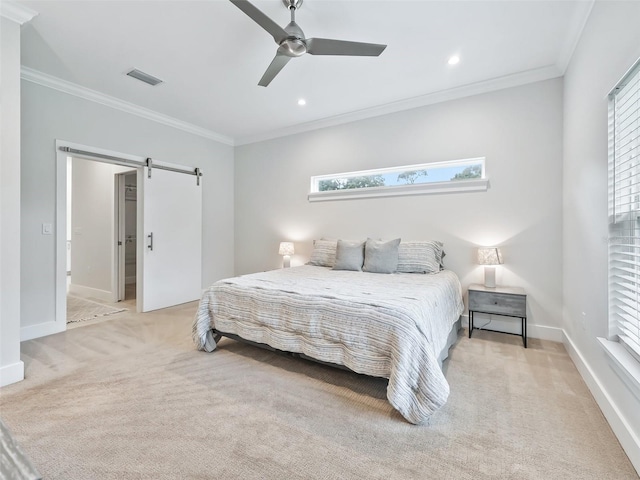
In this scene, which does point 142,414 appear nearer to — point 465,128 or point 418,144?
point 418,144

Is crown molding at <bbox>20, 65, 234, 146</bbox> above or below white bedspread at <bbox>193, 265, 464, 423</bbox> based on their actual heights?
above

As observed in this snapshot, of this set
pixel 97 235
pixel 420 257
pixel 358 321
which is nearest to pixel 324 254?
pixel 420 257

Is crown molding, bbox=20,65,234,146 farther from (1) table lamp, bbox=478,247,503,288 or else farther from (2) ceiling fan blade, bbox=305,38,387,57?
(1) table lamp, bbox=478,247,503,288

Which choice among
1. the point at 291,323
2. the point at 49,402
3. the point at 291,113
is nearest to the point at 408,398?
the point at 291,323

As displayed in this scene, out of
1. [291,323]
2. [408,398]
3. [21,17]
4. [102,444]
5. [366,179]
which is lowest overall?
[102,444]

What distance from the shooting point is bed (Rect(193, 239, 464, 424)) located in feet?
5.70

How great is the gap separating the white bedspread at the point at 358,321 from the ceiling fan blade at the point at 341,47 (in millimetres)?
1812

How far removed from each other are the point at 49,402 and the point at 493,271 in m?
3.91

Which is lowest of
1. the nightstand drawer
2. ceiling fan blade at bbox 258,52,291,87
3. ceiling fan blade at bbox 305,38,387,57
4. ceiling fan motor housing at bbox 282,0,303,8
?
the nightstand drawer

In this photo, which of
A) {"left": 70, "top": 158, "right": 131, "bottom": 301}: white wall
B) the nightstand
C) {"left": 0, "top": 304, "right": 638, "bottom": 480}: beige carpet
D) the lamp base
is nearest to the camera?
{"left": 0, "top": 304, "right": 638, "bottom": 480}: beige carpet

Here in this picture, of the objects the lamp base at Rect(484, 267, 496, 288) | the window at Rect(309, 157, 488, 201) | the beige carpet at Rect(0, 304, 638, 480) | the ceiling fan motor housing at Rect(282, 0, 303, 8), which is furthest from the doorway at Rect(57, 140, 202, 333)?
the lamp base at Rect(484, 267, 496, 288)

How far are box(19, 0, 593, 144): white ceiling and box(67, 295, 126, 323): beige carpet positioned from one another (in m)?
2.88

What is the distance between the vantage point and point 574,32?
2.46 meters

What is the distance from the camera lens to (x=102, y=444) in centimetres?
154
